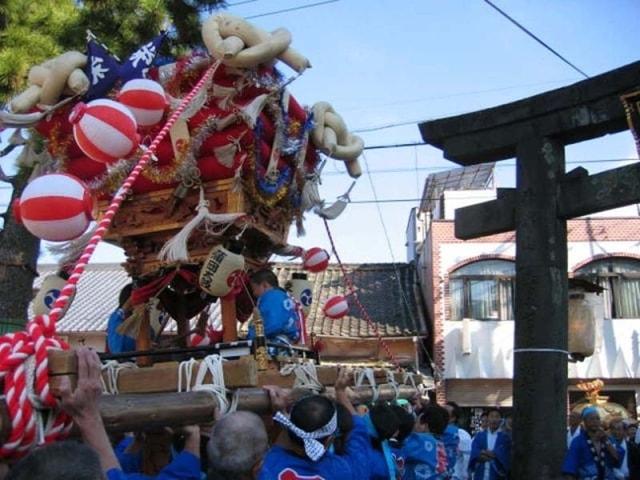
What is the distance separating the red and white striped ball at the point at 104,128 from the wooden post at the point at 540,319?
3.31 m

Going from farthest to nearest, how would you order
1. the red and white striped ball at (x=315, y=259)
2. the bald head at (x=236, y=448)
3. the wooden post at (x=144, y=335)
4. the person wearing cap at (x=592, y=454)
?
the red and white striped ball at (x=315, y=259) → the person wearing cap at (x=592, y=454) → the wooden post at (x=144, y=335) → the bald head at (x=236, y=448)

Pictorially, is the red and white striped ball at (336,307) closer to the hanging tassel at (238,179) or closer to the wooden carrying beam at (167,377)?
the hanging tassel at (238,179)

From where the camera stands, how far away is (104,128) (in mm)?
3270

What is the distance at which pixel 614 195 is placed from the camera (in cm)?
538

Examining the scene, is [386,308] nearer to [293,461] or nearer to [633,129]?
[633,129]

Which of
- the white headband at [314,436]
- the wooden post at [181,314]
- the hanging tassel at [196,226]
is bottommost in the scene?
the white headband at [314,436]

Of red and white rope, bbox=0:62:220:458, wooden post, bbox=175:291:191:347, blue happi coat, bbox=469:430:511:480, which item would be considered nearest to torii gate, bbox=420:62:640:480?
blue happi coat, bbox=469:430:511:480

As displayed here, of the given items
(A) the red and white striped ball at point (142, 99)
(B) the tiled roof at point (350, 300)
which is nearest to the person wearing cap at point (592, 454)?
(A) the red and white striped ball at point (142, 99)

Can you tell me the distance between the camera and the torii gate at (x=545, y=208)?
5152 mm

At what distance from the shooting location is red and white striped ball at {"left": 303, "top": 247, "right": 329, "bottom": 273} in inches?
240

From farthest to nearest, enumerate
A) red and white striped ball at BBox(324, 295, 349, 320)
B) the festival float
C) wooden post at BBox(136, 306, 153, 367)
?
red and white striped ball at BBox(324, 295, 349, 320), wooden post at BBox(136, 306, 153, 367), the festival float

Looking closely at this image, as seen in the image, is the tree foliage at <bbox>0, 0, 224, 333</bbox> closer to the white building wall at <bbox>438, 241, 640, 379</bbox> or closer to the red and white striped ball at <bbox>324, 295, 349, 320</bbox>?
the red and white striped ball at <bbox>324, 295, 349, 320</bbox>

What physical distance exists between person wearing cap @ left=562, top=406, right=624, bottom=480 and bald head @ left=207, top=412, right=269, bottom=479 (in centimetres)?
382

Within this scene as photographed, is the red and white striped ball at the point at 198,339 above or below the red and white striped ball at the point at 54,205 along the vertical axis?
below
